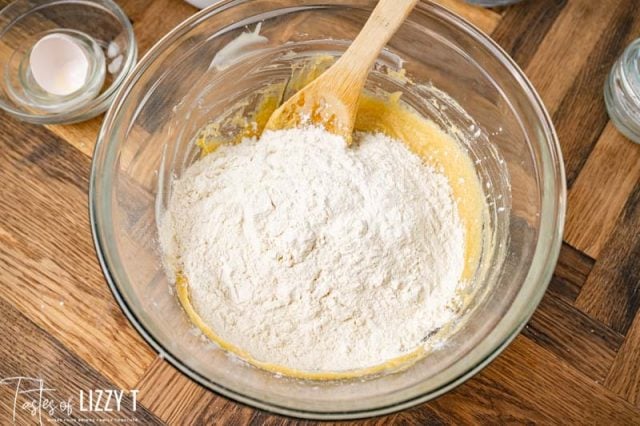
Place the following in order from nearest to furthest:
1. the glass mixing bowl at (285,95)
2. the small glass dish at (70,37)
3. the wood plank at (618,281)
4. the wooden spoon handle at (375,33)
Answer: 1. the glass mixing bowl at (285,95)
2. the wooden spoon handle at (375,33)
3. the wood plank at (618,281)
4. the small glass dish at (70,37)

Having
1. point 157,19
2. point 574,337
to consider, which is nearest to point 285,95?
point 157,19

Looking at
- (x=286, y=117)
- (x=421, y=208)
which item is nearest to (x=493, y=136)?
(x=421, y=208)

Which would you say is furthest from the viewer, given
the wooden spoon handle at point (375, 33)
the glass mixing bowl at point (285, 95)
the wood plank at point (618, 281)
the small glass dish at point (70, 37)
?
the small glass dish at point (70, 37)

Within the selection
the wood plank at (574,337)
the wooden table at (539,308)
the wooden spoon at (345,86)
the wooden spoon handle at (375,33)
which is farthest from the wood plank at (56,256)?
the wood plank at (574,337)

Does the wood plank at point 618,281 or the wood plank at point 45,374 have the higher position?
the wood plank at point 618,281

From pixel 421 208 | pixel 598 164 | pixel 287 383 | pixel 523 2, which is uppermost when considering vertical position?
pixel 523 2

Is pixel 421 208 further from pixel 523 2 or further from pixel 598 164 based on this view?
pixel 523 2

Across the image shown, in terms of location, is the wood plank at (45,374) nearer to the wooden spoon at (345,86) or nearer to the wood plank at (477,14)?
the wooden spoon at (345,86)

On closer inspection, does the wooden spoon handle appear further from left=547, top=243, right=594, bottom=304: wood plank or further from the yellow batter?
left=547, top=243, right=594, bottom=304: wood plank
